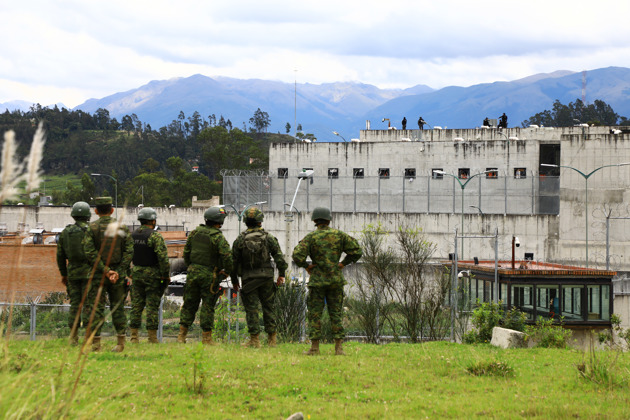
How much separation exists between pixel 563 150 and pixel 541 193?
22.0 ft

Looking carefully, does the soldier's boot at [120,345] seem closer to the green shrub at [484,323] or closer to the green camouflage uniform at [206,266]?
the green camouflage uniform at [206,266]

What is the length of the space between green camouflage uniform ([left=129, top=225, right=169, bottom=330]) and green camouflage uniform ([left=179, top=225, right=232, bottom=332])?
485 millimetres

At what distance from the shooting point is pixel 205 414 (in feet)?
22.4

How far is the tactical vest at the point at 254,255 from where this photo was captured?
1176 centimetres

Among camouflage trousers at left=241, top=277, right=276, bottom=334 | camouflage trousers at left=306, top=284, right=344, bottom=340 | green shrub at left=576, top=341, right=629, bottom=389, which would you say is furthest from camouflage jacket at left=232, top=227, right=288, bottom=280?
green shrub at left=576, top=341, right=629, bottom=389

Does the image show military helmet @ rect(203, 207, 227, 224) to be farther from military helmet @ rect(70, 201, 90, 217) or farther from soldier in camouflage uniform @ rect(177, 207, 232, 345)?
military helmet @ rect(70, 201, 90, 217)

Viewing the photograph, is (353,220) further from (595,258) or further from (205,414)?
(205,414)

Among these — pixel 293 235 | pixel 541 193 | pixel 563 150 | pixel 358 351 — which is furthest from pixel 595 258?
pixel 358 351

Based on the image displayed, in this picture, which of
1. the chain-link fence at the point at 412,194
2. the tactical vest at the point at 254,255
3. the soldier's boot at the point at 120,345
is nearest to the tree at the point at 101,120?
the chain-link fence at the point at 412,194

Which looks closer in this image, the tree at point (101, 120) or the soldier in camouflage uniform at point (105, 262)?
the soldier in camouflage uniform at point (105, 262)

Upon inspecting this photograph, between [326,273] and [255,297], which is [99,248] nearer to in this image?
[255,297]

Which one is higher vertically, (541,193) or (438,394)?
(541,193)

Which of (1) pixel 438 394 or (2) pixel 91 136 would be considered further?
(2) pixel 91 136

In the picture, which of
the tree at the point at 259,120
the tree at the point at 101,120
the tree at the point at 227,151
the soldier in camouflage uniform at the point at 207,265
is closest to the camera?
the soldier in camouflage uniform at the point at 207,265
